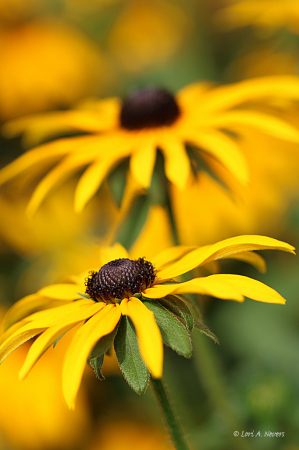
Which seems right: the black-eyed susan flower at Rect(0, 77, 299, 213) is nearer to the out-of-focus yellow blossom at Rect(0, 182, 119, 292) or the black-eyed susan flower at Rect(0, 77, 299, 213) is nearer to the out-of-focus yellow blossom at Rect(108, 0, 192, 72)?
the out-of-focus yellow blossom at Rect(0, 182, 119, 292)

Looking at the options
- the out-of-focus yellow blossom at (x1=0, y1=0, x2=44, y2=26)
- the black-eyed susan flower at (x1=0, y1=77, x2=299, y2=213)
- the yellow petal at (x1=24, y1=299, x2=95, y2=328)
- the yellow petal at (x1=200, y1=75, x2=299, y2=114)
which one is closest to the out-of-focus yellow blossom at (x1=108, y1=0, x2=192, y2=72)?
the out-of-focus yellow blossom at (x1=0, y1=0, x2=44, y2=26)

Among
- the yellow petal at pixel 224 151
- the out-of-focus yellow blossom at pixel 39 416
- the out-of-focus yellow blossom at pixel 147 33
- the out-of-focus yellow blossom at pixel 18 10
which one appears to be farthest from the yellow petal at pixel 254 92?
the out-of-focus yellow blossom at pixel 18 10

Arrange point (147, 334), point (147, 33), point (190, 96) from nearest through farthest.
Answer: point (147, 334) < point (190, 96) < point (147, 33)

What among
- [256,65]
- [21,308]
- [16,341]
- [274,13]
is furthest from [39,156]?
[256,65]

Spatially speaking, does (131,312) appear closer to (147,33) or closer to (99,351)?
(99,351)

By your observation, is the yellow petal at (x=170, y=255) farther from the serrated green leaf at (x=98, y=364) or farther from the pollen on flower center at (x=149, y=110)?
the pollen on flower center at (x=149, y=110)

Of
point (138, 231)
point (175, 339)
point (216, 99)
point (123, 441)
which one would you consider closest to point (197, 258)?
point (175, 339)

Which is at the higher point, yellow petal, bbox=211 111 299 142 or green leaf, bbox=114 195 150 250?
yellow petal, bbox=211 111 299 142
